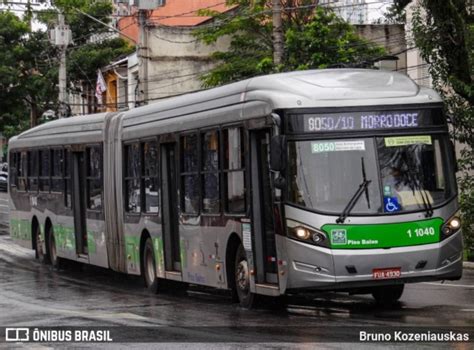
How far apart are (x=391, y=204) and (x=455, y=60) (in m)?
9.48

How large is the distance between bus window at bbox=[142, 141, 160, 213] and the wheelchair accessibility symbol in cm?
565

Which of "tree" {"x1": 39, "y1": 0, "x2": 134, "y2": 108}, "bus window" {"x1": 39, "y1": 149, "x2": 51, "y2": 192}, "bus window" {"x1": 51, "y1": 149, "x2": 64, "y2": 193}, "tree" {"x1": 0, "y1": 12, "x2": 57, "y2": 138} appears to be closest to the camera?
"bus window" {"x1": 51, "y1": 149, "x2": 64, "y2": 193}

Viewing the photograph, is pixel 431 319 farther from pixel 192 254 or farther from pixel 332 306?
pixel 192 254

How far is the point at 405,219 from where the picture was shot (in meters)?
13.5

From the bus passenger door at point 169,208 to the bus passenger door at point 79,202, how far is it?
5033 mm

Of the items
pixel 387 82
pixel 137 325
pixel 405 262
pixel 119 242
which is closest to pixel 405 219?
pixel 405 262

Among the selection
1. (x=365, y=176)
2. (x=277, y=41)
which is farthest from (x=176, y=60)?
(x=365, y=176)

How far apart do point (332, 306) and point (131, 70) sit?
111ft

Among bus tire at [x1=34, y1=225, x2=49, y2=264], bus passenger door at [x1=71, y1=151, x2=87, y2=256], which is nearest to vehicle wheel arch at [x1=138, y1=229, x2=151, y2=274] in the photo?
bus passenger door at [x1=71, y1=151, x2=87, y2=256]

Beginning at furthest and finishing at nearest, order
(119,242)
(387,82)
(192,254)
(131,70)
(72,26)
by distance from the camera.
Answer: (72,26) < (131,70) < (119,242) < (192,254) < (387,82)

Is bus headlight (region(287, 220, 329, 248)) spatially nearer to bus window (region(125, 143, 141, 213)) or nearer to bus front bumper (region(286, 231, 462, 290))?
bus front bumper (region(286, 231, 462, 290))

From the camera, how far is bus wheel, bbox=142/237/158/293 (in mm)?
18750

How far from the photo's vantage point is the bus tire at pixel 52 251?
80.8 feet

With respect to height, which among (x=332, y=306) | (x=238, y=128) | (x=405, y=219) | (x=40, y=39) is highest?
(x=40, y=39)
